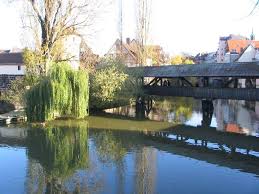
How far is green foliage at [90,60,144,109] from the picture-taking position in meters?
24.0

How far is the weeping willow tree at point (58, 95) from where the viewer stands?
19328mm

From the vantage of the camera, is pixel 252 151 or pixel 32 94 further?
pixel 32 94

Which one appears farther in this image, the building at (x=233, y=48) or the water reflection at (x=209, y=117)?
the building at (x=233, y=48)

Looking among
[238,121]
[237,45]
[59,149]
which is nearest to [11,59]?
[238,121]

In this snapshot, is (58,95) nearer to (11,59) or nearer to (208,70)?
(208,70)

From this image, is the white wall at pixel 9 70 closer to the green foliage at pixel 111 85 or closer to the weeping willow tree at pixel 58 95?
the green foliage at pixel 111 85

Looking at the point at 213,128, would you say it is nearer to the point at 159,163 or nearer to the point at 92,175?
the point at 159,163

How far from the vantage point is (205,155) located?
13.7m

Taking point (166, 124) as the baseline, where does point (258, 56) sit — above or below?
above

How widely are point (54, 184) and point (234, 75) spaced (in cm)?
1400

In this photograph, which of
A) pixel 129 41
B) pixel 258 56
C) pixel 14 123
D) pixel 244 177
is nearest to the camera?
pixel 244 177

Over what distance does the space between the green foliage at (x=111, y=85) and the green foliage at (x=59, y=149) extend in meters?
5.65

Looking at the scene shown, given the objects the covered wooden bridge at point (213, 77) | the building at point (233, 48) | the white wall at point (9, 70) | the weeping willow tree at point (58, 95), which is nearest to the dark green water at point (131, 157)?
the weeping willow tree at point (58, 95)

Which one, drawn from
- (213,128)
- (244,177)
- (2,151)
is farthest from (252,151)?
(2,151)
